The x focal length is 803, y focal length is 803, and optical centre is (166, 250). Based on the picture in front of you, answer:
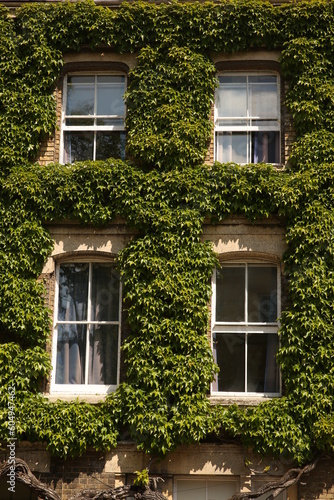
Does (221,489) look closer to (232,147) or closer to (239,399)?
(239,399)

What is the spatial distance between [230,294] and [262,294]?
560mm

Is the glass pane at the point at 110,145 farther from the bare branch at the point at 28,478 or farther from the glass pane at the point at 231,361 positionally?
the bare branch at the point at 28,478

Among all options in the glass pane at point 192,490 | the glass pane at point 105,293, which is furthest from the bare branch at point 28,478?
the glass pane at point 105,293

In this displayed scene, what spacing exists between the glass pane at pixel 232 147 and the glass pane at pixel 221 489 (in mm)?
5702

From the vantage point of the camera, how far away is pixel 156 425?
→ 42.6 ft

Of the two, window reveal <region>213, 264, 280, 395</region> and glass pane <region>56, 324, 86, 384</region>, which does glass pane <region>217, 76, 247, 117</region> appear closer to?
window reveal <region>213, 264, 280, 395</region>

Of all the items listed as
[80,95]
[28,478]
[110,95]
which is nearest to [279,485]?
[28,478]

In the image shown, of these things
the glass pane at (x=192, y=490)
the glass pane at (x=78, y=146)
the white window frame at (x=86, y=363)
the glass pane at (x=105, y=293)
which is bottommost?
the glass pane at (x=192, y=490)

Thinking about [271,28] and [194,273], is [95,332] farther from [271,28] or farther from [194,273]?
[271,28]

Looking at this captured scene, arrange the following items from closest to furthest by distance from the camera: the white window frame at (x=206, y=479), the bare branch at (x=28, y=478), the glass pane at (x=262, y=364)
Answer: the bare branch at (x=28, y=478) < the white window frame at (x=206, y=479) < the glass pane at (x=262, y=364)

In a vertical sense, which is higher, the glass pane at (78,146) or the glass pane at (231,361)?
the glass pane at (78,146)

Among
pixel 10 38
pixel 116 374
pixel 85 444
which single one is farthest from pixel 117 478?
pixel 10 38

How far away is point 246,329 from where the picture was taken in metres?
14.0

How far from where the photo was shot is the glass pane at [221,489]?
13.3 metres
